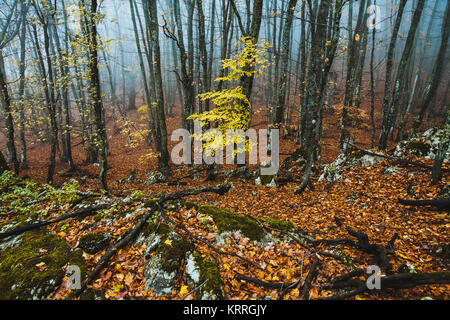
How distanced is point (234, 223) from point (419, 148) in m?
6.66

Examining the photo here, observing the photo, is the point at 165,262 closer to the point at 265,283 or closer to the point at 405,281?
the point at 265,283

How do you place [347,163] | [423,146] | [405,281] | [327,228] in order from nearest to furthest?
[405,281], [327,228], [423,146], [347,163]

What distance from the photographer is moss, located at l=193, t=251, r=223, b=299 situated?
2611 mm

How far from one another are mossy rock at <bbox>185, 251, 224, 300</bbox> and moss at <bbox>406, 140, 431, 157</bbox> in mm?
7307

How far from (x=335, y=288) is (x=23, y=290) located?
4124 mm

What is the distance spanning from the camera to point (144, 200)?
4535 millimetres

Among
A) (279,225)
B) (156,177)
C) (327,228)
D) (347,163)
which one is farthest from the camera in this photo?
(156,177)

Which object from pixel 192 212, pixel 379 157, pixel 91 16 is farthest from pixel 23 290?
pixel 379 157

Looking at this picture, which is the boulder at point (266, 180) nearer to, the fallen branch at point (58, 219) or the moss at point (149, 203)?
the moss at point (149, 203)

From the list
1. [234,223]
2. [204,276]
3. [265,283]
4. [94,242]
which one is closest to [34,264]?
[94,242]

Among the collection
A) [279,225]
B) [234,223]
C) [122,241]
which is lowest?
[279,225]

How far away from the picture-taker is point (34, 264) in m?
2.97

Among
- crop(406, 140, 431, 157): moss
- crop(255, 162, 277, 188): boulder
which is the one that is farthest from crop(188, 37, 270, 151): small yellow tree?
crop(406, 140, 431, 157): moss

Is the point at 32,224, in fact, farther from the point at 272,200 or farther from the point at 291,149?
the point at 291,149
